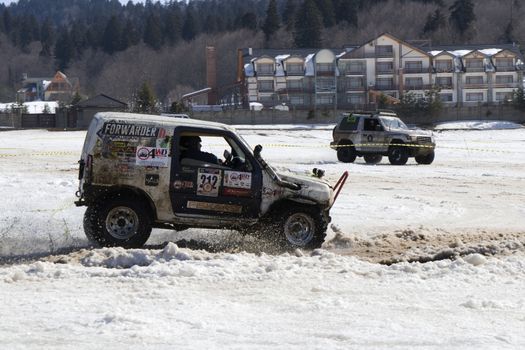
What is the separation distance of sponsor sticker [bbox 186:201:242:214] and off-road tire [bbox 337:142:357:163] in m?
19.6

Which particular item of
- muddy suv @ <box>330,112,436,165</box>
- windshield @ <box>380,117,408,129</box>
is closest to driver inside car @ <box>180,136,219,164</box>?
muddy suv @ <box>330,112,436,165</box>

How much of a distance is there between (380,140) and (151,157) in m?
19.9

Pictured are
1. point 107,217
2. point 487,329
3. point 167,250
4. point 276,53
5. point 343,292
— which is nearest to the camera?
point 487,329

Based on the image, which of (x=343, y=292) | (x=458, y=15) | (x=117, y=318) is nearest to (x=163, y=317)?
(x=117, y=318)

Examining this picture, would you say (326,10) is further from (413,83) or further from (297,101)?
(297,101)

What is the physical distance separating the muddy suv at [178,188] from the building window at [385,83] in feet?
303

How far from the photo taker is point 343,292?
8.56 meters

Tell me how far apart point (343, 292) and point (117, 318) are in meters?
2.44

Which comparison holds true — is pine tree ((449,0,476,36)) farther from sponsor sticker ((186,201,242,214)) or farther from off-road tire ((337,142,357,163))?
sponsor sticker ((186,201,242,214))

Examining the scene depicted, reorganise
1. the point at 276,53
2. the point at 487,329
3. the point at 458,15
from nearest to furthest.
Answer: the point at 487,329, the point at 276,53, the point at 458,15

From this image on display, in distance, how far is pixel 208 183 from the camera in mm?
11250

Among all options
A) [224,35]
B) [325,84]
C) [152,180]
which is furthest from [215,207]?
[224,35]

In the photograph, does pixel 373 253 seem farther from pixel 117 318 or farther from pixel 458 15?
pixel 458 15

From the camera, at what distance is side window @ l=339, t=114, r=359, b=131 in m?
30.7
